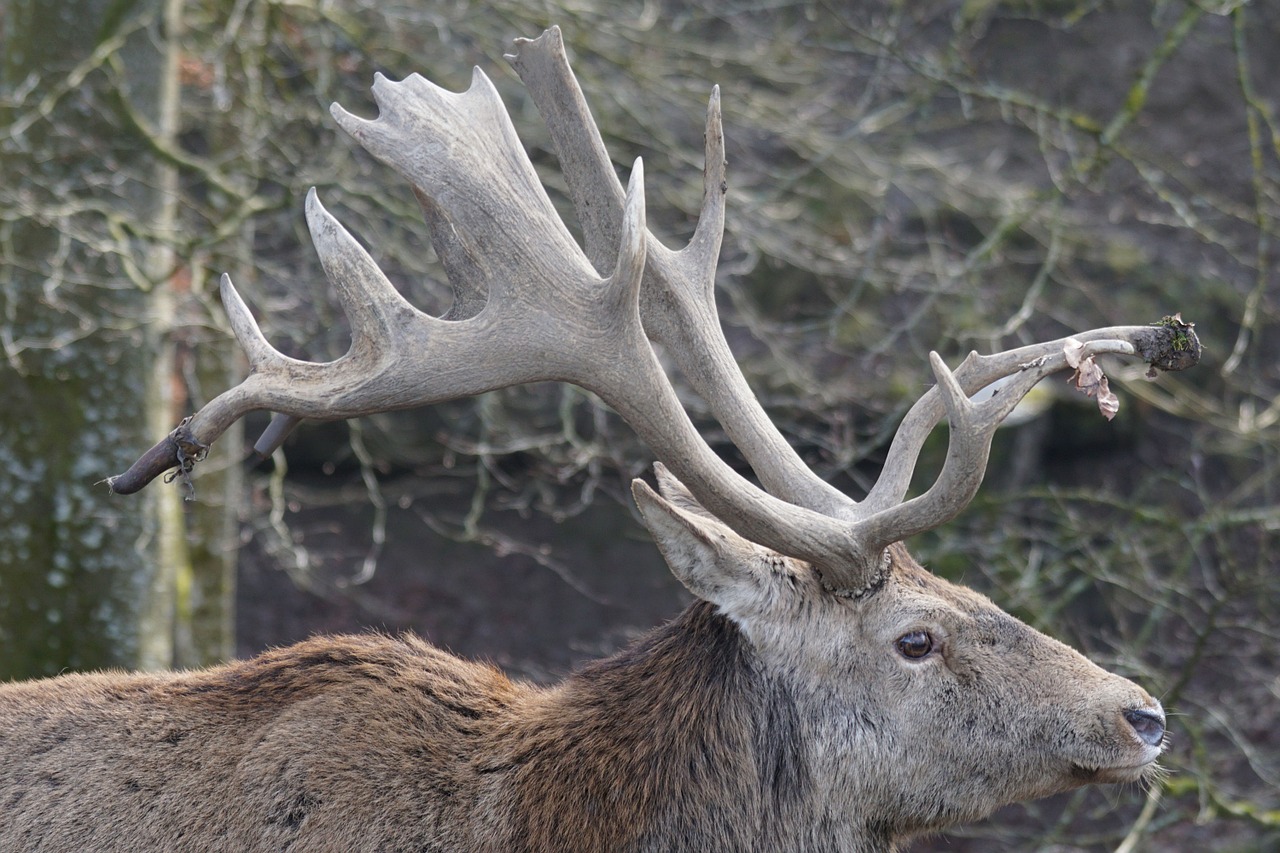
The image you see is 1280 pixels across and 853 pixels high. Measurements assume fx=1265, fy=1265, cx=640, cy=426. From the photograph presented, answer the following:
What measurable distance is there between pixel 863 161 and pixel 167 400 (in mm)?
4469

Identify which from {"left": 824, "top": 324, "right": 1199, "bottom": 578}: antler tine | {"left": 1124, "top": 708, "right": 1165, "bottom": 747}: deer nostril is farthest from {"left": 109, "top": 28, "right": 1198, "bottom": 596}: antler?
{"left": 1124, "top": 708, "right": 1165, "bottom": 747}: deer nostril

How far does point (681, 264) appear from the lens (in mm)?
3846

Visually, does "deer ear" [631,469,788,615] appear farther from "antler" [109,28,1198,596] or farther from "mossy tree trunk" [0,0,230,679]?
"mossy tree trunk" [0,0,230,679]

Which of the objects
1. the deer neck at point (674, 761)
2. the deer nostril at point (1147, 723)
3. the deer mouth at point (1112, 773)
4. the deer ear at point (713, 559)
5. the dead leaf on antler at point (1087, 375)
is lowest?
the deer mouth at point (1112, 773)

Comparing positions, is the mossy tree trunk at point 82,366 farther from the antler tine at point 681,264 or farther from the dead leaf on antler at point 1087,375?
the dead leaf on antler at point 1087,375

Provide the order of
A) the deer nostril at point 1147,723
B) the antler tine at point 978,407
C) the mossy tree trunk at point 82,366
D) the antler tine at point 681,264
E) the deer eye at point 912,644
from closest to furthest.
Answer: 1. the antler tine at point 978,407
2. the deer nostril at point 1147,723
3. the deer eye at point 912,644
4. the antler tine at point 681,264
5. the mossy tree trunk at point 82,366

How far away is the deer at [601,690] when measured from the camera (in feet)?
10.3

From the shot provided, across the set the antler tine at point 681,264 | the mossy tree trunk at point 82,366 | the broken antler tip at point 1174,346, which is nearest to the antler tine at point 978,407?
the broken antler tip at point 1174,346

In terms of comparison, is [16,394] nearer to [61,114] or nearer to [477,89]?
[61,114]

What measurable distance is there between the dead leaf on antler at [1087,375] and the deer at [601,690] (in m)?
0.02

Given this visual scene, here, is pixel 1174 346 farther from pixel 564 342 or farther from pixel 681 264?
pixel 564 342

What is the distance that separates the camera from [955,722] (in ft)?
10.9

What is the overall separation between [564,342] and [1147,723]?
1792mm

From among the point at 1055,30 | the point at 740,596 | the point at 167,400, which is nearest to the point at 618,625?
the point at 167,400
